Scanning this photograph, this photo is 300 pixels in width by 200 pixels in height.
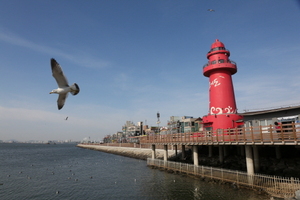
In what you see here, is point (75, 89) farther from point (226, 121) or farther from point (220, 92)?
point (220, 92)

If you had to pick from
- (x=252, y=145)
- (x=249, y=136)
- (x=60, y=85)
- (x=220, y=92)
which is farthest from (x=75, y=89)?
(x=220, y=92)

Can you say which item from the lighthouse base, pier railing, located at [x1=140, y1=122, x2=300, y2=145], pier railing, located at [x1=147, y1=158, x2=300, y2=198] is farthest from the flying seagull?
the lighthouse base

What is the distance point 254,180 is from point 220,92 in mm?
15708

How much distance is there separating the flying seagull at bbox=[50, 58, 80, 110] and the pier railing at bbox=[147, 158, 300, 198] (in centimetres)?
1900

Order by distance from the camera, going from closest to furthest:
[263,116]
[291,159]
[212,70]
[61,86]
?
[61,86] → [291,159] → [263,116] → [212,70]

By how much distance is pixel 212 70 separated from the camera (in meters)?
34.2

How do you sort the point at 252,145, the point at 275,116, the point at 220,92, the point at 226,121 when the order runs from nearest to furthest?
the point at 252,145
the point at 275,116
the point at 226,121
the point at 220,92

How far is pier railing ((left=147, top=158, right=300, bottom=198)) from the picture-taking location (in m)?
17.2

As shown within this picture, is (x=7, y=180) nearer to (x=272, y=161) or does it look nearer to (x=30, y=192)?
(x=30, y=192)

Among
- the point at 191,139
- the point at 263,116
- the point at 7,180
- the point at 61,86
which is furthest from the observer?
the point at 7,180

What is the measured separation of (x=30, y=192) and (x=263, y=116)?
31.3 meters

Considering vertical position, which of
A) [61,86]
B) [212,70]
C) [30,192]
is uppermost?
[212,70]

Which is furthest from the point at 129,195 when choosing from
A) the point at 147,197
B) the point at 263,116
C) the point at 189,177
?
the point at 263,116

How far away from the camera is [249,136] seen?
21094mm
